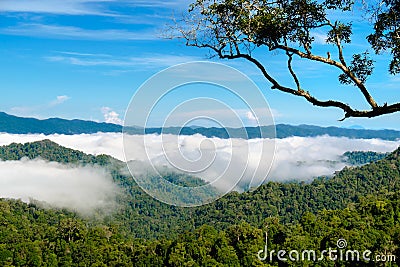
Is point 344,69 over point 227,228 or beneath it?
over

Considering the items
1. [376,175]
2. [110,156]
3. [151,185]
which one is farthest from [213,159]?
[110,156]

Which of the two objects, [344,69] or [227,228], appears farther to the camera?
[227,228]

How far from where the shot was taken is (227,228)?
64938 mm

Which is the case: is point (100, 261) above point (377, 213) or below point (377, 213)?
below

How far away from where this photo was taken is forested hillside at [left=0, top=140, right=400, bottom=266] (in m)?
33.1

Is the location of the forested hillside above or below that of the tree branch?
below

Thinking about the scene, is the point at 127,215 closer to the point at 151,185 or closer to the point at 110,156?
the point at 110,156

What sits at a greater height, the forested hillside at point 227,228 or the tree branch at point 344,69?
the tree branch at point 344,69

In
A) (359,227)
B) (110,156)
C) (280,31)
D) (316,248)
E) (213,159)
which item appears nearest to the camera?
(280,31)

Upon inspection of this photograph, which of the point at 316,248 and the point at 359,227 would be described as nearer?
the point at 316,248

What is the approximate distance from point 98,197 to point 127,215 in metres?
23.6

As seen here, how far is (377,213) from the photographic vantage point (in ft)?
128

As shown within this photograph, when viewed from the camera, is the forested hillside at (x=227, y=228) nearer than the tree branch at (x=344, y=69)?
No

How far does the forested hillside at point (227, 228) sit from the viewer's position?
33.1 meters
